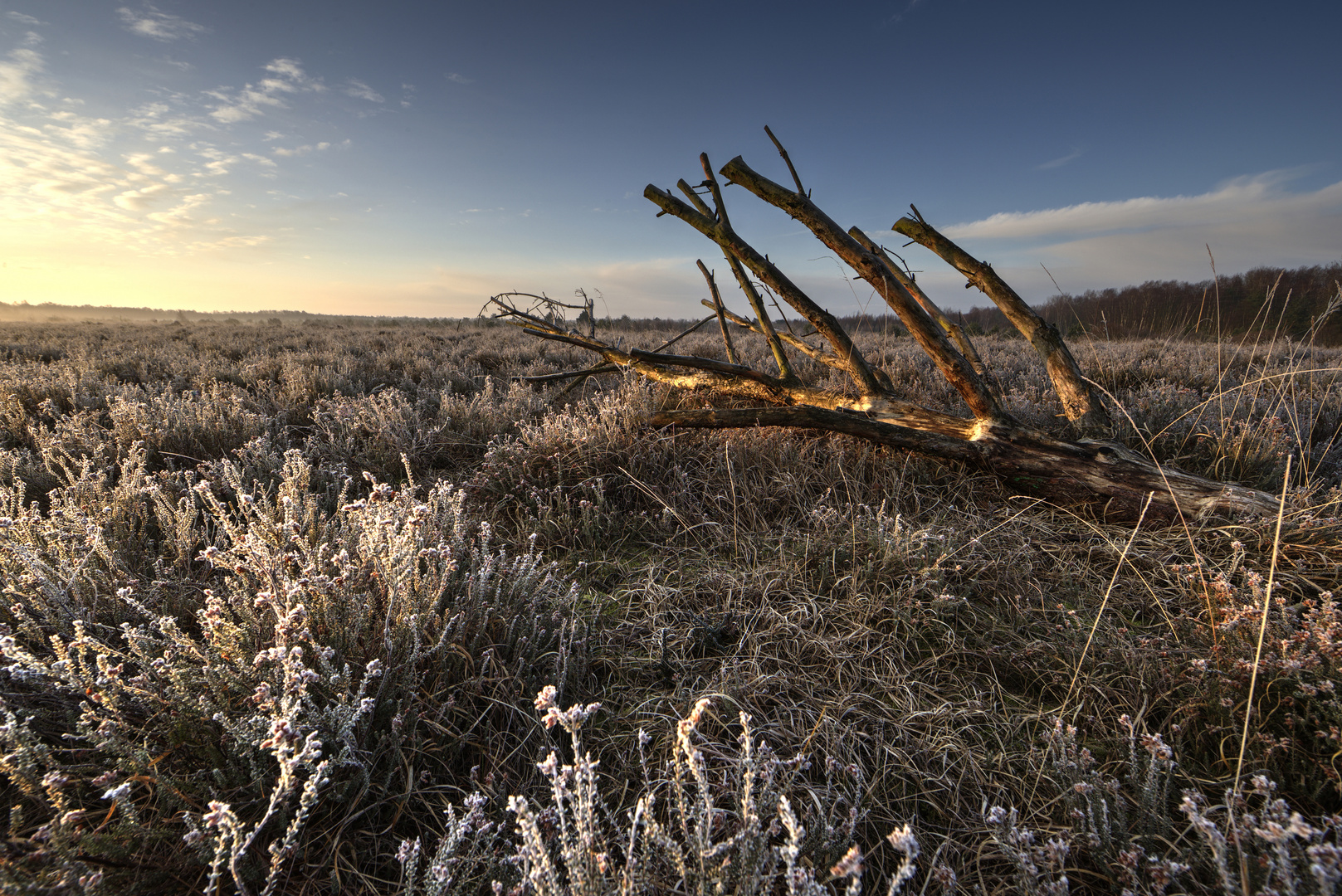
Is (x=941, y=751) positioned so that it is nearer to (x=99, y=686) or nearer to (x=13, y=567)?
(x=99, y=686)

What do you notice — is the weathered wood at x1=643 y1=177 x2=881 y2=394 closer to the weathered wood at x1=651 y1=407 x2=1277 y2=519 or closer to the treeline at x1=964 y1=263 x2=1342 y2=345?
the weathered wood at x1=651 y1=407 x2=1277 y2=519

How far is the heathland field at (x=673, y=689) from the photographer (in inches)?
45.3

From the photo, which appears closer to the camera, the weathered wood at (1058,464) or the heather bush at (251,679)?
the heather bush at (251,679)

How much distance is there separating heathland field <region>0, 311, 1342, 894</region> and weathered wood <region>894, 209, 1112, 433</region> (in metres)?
0.65

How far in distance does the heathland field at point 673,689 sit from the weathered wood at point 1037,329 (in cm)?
65

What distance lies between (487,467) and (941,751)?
2.78m

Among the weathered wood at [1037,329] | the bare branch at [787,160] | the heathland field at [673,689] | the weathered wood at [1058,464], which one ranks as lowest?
the heathland field at [673,689]

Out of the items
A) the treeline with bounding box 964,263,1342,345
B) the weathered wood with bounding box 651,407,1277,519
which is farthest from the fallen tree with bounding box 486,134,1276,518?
the treeline with bounding box 964,263,1342,345

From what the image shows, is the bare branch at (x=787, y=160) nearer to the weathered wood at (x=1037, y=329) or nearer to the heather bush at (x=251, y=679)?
the weathered wood at (x=1037, y=329)

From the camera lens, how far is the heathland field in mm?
1149

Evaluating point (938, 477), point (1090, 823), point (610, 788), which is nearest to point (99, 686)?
point (610, 788)

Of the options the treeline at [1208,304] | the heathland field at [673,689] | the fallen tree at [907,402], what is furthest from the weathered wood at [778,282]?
the treeline at [1208,304]

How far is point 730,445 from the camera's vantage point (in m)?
3.45

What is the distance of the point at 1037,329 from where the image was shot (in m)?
3.72
